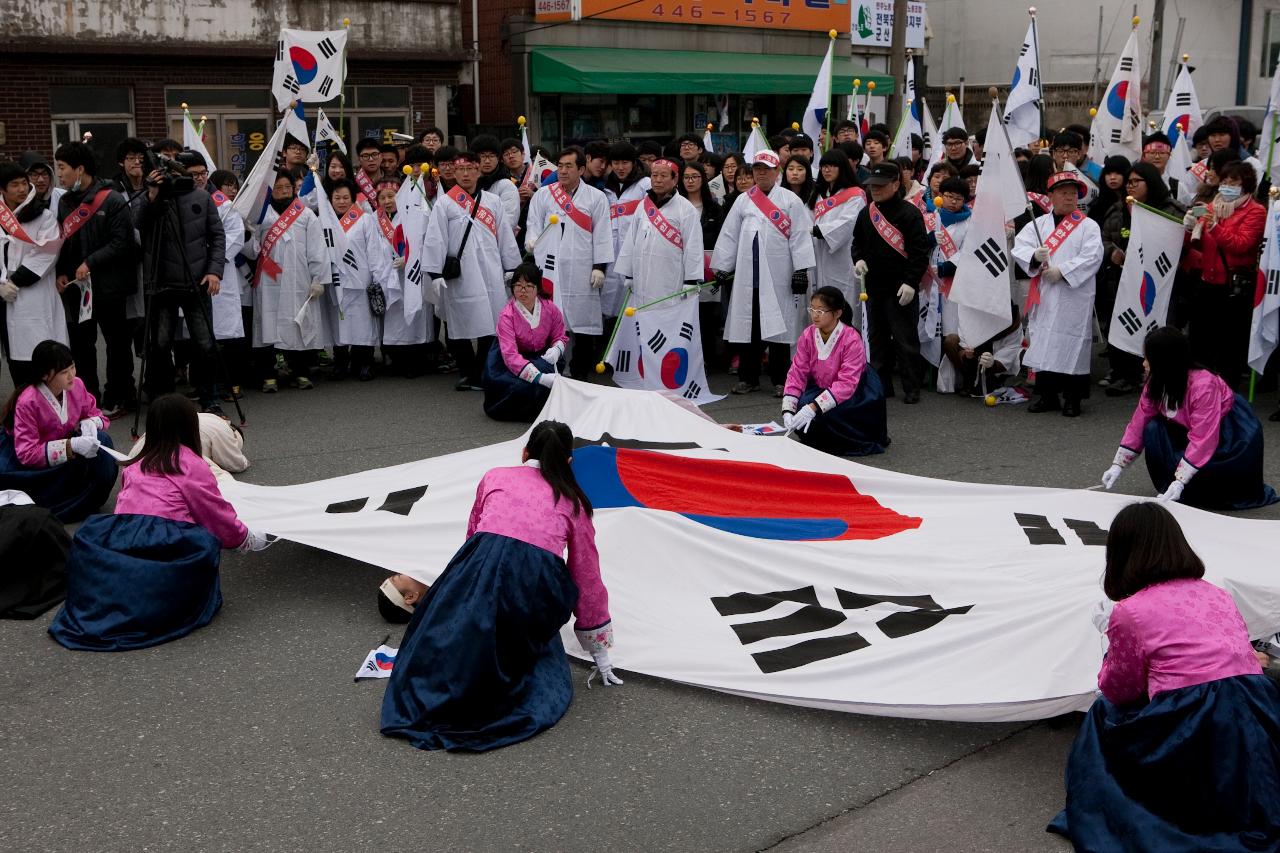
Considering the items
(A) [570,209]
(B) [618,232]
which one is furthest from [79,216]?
(B) [618,232]

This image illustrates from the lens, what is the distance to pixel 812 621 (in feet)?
16.9

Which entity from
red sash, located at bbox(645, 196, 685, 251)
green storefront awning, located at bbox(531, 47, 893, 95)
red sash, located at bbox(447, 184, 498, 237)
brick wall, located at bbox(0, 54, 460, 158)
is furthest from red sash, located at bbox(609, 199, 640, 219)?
green storefront awning, located at bbox(531, 47, 893, 95)

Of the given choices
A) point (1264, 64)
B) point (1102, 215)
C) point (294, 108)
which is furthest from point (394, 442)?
point (1264, 64)

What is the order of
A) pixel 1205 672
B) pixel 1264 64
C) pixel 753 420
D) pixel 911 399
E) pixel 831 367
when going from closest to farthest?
1. pixel 1205 672
2. pixel 831 367
3. pixel 753 420
4. pixel 911 399
5. pixel 1264 64

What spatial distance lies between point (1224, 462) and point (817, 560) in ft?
9.20

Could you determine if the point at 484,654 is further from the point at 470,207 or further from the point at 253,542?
the point at 470,207

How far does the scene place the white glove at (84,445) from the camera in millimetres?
6789

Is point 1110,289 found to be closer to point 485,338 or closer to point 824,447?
point 824,447

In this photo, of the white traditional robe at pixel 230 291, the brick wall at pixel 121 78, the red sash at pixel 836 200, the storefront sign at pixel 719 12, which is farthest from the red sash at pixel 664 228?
the storefront sign at pixel 719 12

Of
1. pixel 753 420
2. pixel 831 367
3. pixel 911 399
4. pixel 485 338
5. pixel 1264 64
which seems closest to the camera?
pixel 831 367

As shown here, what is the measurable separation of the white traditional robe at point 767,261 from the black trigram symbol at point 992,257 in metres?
1.31

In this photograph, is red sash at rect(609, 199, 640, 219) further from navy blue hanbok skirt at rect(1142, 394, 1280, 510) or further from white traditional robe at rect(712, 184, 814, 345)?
navy blue hanbok skirt at rect(1142, 394, 1280, 510)

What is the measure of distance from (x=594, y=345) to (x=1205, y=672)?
7.77 meters

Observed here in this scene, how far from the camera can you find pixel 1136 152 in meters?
12.8
